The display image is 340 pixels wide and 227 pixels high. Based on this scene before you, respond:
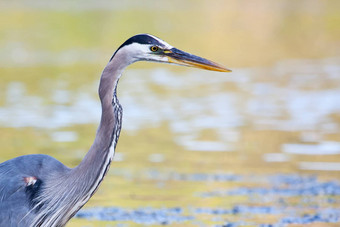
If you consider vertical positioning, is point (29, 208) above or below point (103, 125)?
below

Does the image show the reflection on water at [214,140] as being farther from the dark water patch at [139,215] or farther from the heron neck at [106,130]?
the heron neck at [106,130]

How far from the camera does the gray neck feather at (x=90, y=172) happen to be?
5.21m

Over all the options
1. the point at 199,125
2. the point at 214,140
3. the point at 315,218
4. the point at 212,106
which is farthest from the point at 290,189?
the point at 212,106

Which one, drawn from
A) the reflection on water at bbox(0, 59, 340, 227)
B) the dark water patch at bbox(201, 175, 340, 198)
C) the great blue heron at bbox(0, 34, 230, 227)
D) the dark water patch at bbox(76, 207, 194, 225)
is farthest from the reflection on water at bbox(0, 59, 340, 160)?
the great blue heron at bbox(0, 34, 230, 227)

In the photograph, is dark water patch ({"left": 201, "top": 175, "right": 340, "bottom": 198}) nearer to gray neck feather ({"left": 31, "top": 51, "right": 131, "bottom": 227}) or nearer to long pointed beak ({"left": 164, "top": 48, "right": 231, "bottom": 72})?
long pointed beak ({"left": 164, "top": 48, "right": 231, "bottom": 72})

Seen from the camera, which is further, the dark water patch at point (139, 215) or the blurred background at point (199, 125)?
the blurred background at point (199, 125)

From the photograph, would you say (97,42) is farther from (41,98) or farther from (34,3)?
(34,3)

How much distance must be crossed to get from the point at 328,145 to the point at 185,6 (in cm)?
3877

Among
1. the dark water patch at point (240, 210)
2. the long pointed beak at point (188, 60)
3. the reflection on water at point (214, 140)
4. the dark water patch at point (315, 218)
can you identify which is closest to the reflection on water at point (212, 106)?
the reflection on water at point (214, 140)

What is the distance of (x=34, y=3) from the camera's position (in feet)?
157

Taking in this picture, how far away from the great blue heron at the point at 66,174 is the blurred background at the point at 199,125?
1.77 m

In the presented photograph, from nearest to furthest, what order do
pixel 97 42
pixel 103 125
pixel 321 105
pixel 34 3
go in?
pixel 103 125 → pixel 321 105 → pixel 97 42 → pixel 34 3

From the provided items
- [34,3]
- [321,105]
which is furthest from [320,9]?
[321,105]

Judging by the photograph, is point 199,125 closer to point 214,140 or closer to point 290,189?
point 214,140
